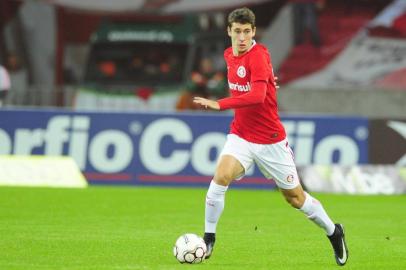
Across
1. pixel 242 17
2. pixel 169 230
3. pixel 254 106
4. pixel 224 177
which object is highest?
pixel 242 17

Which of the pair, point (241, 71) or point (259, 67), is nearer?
point (259, 67)

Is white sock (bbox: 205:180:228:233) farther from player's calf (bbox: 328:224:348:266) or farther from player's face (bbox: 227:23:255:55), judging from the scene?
player's face (bbox: 227:23:255:55)

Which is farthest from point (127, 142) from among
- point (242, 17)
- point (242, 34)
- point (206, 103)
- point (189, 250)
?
point (206, 103)

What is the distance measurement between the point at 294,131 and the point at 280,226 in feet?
24.4

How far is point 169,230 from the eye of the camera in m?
13.9

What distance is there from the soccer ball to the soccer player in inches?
12.3

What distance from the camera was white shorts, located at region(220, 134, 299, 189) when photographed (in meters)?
11.1

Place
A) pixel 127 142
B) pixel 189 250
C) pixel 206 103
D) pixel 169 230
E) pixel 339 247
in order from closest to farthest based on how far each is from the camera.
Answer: pixel 206 103 → pixel 189 250 → pixel 339 247 → pixel 169 230 → pixel 127 142

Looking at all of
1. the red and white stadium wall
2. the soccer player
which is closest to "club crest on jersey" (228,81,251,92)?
the soccer player

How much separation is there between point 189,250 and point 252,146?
47.4 inches

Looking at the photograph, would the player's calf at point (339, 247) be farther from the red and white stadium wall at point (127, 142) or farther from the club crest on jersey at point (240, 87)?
the red and white stadium wall at point (127, 142)

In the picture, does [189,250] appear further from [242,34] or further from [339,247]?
[242,34]

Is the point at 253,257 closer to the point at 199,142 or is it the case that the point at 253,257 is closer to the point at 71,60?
the point at 199,142

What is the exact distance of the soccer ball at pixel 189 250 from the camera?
35.0 ft
